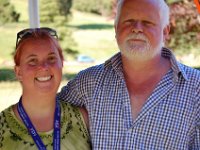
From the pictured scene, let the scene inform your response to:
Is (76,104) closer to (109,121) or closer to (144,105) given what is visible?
(109,121)

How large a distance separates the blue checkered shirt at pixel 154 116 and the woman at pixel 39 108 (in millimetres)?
124

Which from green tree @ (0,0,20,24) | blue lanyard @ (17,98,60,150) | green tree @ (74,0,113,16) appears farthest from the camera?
green tree @ (74,0,113,16)

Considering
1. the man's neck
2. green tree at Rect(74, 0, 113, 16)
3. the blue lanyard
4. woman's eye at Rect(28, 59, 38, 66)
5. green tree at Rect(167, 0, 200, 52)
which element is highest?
green tree at Rect(74, 0, 113, 16)

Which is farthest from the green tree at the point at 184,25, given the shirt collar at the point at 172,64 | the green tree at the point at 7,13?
the shirt collar at the point at 172,64

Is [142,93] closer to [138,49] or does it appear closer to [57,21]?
[138,49]

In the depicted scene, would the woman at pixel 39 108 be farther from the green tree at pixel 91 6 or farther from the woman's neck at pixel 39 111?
the green tree at pixel 91 6

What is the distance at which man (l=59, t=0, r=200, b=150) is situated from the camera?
8.14 feet

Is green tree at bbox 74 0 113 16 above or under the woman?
above

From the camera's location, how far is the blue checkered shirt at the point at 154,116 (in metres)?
2.47

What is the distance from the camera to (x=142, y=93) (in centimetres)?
260

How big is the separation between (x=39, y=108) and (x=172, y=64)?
749mm

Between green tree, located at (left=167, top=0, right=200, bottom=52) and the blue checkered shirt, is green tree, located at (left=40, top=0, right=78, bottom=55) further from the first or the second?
the blue checkered shirt

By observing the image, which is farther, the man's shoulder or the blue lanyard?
the man's shoulder

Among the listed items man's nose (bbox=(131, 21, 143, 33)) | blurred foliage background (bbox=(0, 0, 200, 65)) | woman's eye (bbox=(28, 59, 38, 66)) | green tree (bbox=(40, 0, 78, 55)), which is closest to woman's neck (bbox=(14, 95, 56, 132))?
woman's eye (bbox=(28, 59, 38, 66))
